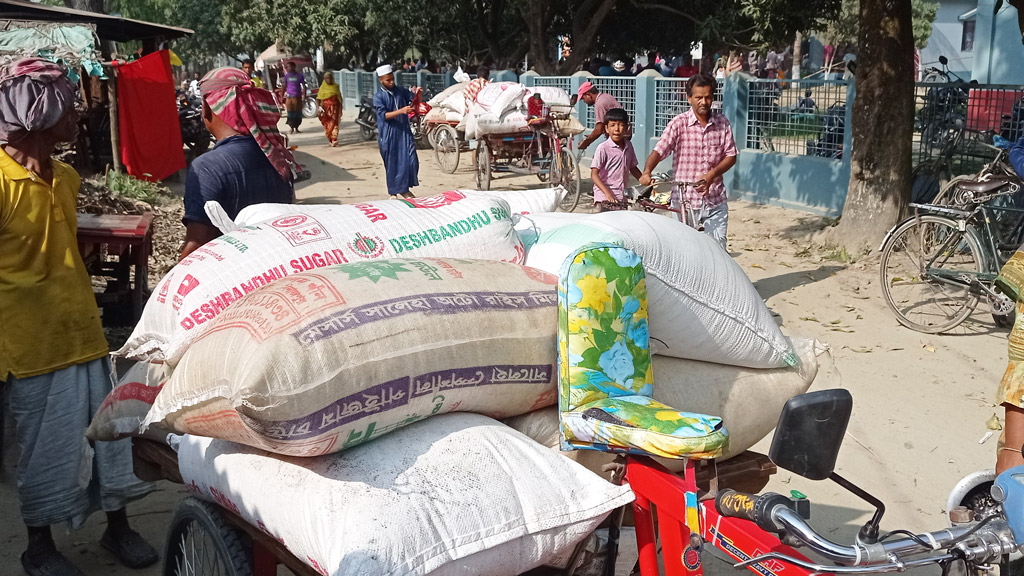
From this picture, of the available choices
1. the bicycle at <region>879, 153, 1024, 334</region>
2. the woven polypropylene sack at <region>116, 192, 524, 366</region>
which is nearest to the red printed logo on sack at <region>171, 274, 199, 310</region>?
the woven polypropylene sack at <region>116, 192, 524, 366</region>

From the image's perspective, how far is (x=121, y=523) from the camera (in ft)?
11.2

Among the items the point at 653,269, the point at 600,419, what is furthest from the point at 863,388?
the point at 600,419

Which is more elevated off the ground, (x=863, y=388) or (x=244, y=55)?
(x=244, y=55)

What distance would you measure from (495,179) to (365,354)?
1227 cm

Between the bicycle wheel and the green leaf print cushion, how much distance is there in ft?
15.7

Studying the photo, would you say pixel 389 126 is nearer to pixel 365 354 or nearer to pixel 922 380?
pixel 922 380

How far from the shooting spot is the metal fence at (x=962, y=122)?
313 inches

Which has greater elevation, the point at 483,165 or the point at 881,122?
the point at 881,122

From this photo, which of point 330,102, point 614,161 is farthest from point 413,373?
point 330,102

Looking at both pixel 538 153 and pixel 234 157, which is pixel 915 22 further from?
pixel 234 157

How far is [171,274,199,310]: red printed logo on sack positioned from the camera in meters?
2.43

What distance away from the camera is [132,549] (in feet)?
11.1

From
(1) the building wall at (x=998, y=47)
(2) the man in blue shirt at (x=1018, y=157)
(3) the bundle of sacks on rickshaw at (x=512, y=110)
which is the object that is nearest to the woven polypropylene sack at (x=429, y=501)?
(2) the man in blue shirt at (x=1018, y=157)

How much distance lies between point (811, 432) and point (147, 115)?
11.7 metres
